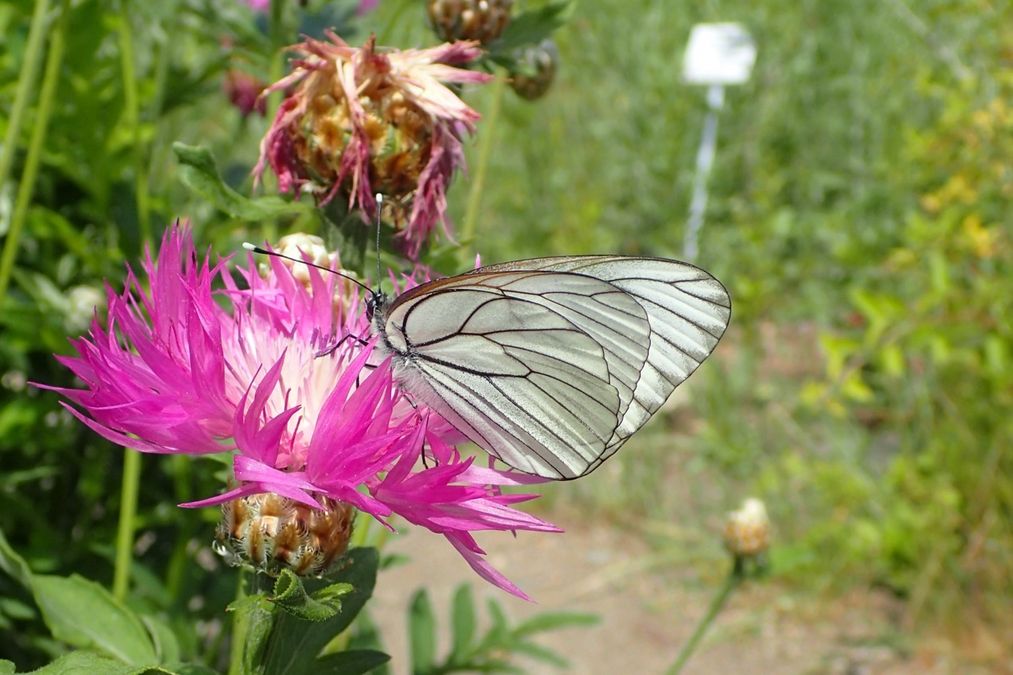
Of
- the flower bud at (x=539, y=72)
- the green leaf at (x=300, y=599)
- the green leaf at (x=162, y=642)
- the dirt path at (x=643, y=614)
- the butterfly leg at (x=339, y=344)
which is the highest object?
the flower bud at (x=539, y=72)

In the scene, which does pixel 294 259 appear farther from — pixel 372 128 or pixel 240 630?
pixel 240 630

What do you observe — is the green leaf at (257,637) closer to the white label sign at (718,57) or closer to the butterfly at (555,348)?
the butterfly at (555,348)

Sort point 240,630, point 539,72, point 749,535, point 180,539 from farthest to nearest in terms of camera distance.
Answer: point 749,535 < point 539,72 < point 180,539 < point 240,630

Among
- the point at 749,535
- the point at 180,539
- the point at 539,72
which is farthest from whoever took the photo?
the point at 749,535

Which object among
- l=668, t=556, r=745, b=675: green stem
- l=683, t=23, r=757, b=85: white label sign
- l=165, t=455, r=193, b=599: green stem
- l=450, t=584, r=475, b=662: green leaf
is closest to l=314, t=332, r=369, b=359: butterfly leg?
l=165, t=455, r=193, b=599: green stem

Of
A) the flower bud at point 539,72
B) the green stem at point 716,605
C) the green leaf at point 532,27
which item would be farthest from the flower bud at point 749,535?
the green leaf at point 532,27

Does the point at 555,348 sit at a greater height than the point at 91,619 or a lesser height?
greater

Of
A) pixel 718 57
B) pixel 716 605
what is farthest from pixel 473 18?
pixel 718 57
